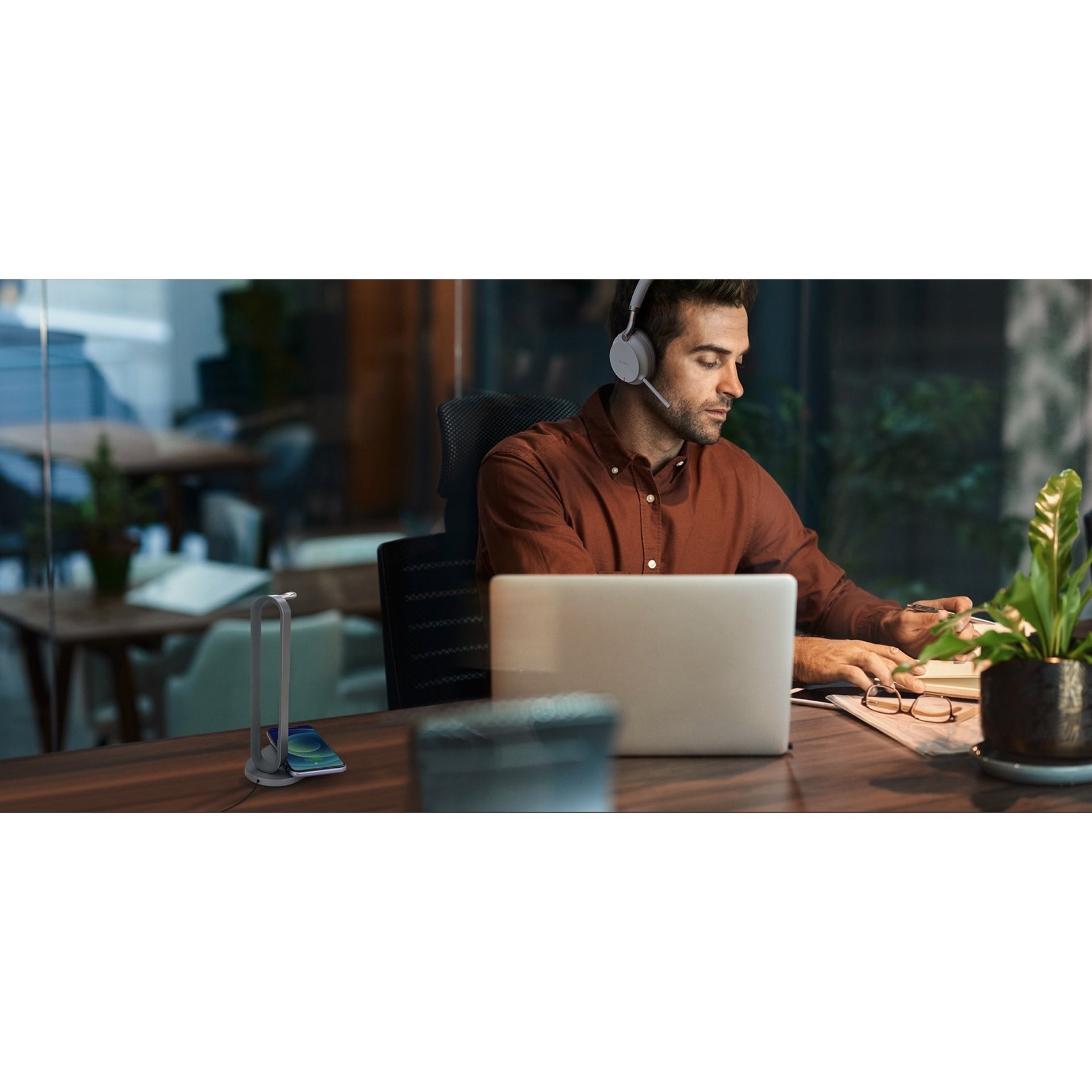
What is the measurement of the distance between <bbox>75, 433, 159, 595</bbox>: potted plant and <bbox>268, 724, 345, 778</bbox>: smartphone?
1.97 metres

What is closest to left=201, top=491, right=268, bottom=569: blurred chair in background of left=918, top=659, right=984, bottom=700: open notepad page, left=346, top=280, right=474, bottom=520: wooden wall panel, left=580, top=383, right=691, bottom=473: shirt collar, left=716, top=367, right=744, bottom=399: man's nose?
left=346, top=280, right=474, bottom=520: wooden wall panel

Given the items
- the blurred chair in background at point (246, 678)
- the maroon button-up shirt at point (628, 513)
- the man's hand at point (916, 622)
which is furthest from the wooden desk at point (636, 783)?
the blurred chair in background at point (246, 678)

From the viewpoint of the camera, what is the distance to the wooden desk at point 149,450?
3295 millimetres

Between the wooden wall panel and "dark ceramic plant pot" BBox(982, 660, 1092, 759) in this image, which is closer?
"dark ceramic plant pot" BBox(982, 660, 1092, 759)

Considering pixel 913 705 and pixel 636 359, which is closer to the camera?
pixel 913 705

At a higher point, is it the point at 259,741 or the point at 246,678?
the point at 259,741

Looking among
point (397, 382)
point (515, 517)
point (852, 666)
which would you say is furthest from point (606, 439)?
point (397, 382)

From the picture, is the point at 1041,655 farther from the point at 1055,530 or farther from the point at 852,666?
the point at 852,666

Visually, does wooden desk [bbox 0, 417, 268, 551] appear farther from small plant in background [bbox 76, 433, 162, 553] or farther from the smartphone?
the smartphone

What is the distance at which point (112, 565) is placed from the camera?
3.40 m

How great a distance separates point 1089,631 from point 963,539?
149cm

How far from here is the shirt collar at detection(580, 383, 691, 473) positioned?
2037 millimetres

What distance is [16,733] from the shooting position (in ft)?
11.4

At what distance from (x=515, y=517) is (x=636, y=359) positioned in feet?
1.15
